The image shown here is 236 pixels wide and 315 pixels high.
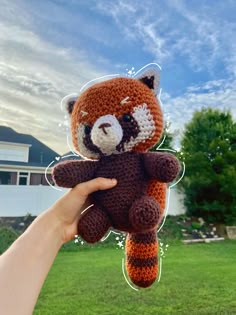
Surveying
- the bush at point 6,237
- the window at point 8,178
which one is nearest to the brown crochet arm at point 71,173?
the bush at point 6,237

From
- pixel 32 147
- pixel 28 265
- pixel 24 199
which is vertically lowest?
pixel 24 199

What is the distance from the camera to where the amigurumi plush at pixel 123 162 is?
50 cm

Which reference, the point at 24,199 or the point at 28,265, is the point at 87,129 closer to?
the point at 28,265

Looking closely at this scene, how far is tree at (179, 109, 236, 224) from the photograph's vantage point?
5176 mm

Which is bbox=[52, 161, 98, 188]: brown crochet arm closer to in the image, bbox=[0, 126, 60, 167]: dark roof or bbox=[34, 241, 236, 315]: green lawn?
bbox=[34, 241, 236, 315]: green lawn

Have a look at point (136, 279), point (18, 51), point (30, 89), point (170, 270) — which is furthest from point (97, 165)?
point (170, 270)

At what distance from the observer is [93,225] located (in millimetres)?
503

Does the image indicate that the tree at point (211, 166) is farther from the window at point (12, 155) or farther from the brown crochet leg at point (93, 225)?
the brown crochet leg at point (93, 225)

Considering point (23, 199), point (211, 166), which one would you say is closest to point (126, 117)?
point (23, 199)

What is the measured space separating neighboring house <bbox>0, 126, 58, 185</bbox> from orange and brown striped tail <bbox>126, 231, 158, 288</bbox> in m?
6.14

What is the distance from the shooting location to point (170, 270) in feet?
9.73

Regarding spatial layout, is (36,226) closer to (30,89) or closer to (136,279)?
(136,279)

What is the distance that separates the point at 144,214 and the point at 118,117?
0.44 feet

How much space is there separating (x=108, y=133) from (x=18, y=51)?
53.9 inches
